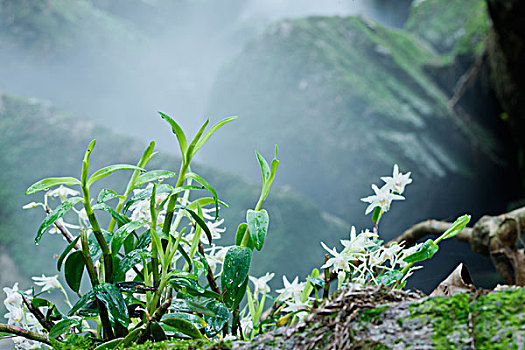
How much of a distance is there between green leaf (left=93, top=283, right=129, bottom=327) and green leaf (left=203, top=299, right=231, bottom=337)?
2.5 inches

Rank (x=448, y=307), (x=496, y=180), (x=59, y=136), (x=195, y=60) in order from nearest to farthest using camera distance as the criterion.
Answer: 1. (x=448, y=307)
2. (x=496, y=180)
3. (x=59, y=136)
4. (x=195, y=60)

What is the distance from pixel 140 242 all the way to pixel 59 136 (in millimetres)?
3653

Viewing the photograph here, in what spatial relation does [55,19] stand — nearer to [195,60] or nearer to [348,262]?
[195,60]

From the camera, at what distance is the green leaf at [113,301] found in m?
0.25

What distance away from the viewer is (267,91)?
3936 millimetres

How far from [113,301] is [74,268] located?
0.18 feet

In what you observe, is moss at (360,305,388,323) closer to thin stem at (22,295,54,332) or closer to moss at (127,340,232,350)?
moss at (127,340,232,350)

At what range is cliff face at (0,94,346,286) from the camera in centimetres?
281

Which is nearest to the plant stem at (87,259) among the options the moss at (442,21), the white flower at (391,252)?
the white flower at (391,252)

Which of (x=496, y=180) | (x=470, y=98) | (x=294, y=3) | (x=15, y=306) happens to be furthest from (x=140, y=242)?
(x=294, y=3)

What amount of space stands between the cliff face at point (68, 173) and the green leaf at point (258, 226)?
2571 mm

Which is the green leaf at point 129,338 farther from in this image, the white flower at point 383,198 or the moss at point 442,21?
the moss at point 442,21

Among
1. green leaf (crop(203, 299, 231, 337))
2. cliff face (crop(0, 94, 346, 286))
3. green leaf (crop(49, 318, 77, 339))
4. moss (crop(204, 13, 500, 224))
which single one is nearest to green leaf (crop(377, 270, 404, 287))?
green leaf (crop(203, 299, 231, 337))

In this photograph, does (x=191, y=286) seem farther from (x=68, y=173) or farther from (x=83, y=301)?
(x=68, y=173)
